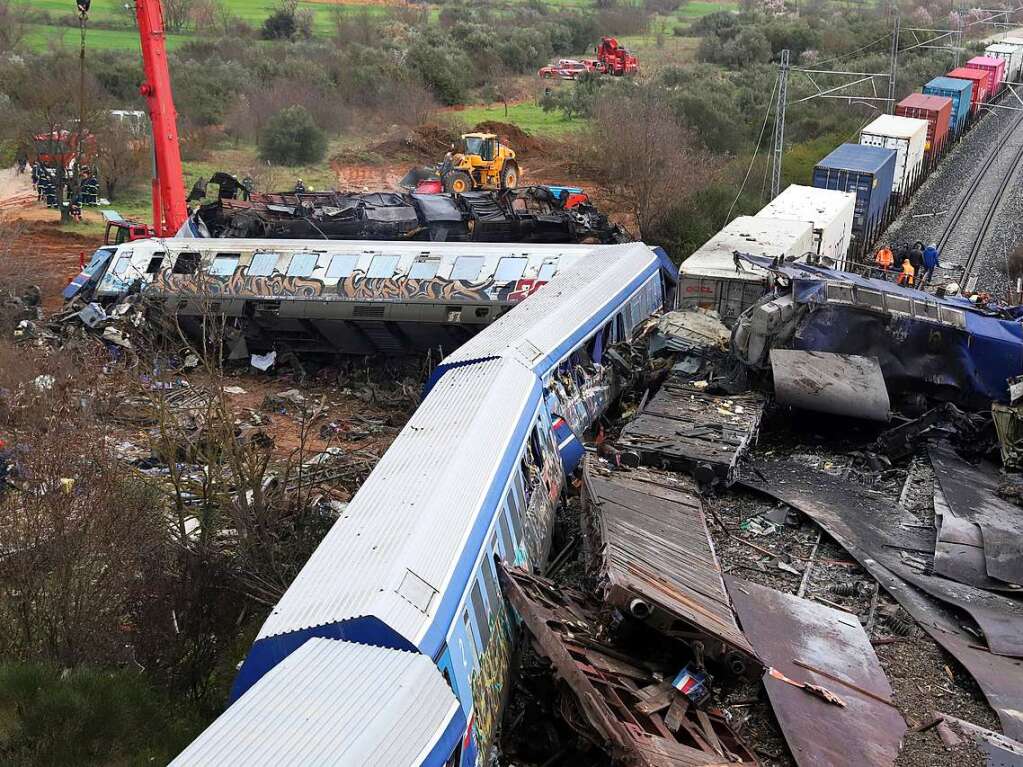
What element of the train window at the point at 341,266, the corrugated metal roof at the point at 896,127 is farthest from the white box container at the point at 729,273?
the corrugated metal roof at the point at 896,127

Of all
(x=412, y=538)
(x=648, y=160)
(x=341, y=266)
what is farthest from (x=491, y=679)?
(x=648, y=160)

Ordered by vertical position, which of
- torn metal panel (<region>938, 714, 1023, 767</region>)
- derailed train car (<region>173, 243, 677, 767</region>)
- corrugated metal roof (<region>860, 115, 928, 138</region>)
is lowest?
torn metal panel (<region>938, 714, 1023, 767</region>)

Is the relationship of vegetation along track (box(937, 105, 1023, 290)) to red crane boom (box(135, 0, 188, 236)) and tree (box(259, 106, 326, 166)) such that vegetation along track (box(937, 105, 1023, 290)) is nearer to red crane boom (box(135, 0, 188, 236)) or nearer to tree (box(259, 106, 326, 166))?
red crane boom (box(135, 0, 188, 236))

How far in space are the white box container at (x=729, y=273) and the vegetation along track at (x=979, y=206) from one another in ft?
20.0

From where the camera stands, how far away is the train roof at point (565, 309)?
14.1 metres

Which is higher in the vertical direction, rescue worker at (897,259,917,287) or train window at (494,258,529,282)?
train window at (494,258,529,282)

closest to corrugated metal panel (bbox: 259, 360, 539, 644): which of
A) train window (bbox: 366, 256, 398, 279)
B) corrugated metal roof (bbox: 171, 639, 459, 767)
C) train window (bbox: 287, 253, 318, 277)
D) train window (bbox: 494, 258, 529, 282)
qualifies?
corrugated metal roof (bbox: 171, 639, 459, 767)

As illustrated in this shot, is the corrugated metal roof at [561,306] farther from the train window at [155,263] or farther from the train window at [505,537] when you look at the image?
the train window at [155,263]

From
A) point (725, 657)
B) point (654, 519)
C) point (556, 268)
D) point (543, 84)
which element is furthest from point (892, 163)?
point (543, 84)

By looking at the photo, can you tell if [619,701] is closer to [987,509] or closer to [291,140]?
[987,509]

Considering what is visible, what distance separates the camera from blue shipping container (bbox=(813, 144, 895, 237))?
28.9 meters

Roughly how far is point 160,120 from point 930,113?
27.4m

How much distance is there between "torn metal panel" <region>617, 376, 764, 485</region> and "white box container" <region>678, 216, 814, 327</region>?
4363 millimetres

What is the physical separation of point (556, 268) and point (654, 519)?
9.44 m
